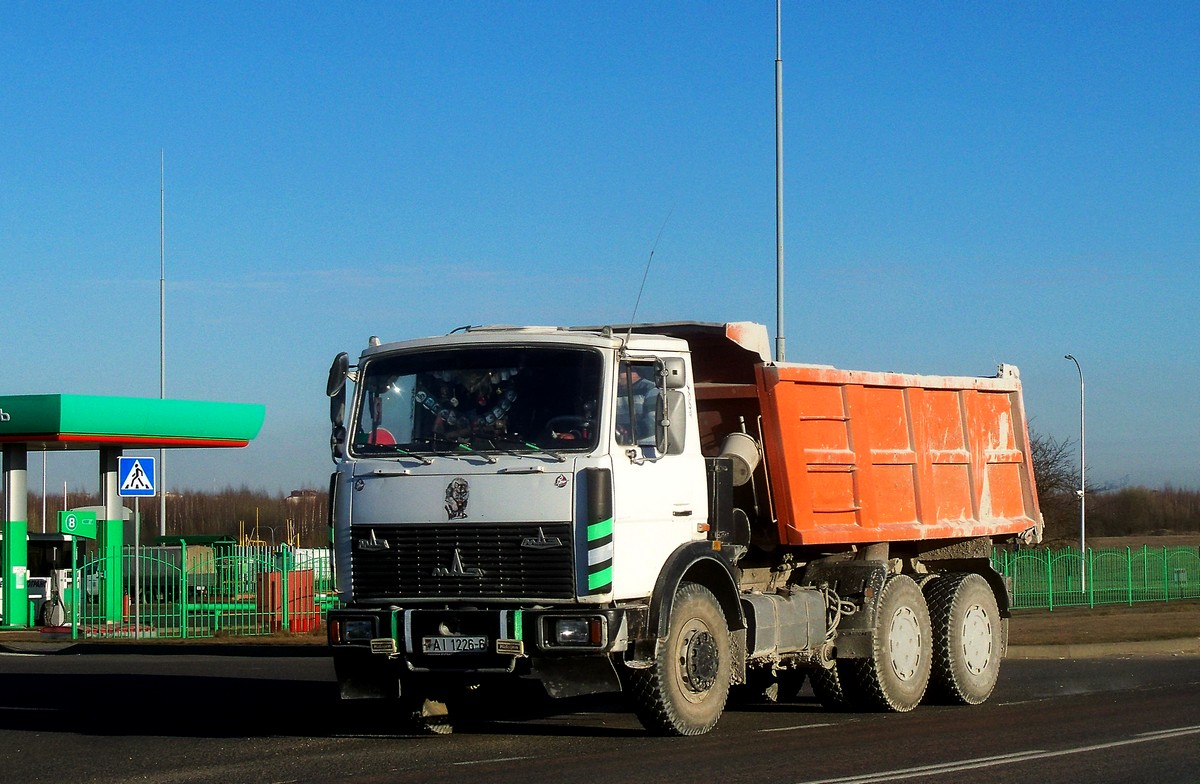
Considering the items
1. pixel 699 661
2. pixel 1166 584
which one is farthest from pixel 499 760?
pixel 1166 584

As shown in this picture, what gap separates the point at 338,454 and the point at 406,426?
1.86ft

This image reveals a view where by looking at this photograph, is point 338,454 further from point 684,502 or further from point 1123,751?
point 1123,751

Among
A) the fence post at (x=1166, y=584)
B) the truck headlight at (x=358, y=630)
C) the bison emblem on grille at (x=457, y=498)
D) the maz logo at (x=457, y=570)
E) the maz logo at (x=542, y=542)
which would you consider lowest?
the fence post at (x=1166, y=584)

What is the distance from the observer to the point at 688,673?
11.2m

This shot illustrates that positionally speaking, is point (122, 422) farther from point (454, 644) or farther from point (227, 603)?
point (454, 644)

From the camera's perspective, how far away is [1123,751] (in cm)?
1074

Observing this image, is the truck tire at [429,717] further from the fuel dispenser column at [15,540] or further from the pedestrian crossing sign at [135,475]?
the fuel dispenser column at [15,540]

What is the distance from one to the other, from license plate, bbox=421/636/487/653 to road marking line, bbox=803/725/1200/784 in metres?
2.55

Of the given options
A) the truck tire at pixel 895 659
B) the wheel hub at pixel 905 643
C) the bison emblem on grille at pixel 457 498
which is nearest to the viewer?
the bison emblem on grille at pixel 457 498

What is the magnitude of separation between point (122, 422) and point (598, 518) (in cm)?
2018

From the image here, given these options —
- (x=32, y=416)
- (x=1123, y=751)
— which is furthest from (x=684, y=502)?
(x=32, y=416)

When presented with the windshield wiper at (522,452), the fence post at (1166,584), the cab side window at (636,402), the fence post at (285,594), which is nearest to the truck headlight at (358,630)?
the windshield wiper at (522,452)

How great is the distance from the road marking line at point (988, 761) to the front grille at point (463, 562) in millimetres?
2346

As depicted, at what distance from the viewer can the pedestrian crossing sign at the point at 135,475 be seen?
2419 cm
